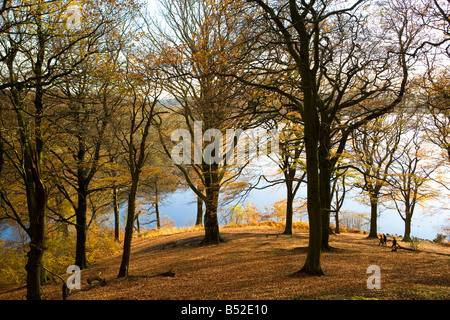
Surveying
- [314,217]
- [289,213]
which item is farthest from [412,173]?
[314,217]

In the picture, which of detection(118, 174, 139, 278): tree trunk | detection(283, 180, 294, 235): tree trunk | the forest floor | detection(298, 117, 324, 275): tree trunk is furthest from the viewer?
detection(283, 180, 294, 235): tree trunk

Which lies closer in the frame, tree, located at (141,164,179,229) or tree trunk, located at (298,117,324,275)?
tree trunk, located at (298,117,324,275)

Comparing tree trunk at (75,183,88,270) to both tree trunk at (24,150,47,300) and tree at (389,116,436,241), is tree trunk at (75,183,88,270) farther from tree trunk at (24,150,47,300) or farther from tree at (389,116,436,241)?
tree at (389,116,436,241)

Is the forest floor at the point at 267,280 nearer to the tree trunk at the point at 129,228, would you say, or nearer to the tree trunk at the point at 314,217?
the tree trunk at the point at 314,217

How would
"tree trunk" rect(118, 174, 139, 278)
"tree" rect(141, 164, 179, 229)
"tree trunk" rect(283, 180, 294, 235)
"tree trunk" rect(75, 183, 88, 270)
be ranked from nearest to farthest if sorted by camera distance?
"tree trunk" rect(118, 174, 139, 278), "tree trunk" rect(75, 183, 88, 270), "tree trunk" rect(283, 180, 294, 235), "tree" rect(141, 164, 179, 229)

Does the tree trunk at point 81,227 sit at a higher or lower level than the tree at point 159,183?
lower

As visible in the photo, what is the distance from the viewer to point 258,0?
6.21 m

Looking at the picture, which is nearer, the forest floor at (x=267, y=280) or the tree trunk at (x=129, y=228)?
the forest floor at (x=267, y=280)

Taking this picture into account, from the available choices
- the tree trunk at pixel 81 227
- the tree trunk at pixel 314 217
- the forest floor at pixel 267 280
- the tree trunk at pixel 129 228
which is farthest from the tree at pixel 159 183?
the tree trunk at pixel 314 217

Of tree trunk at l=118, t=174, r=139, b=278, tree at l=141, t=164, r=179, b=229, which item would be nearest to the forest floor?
tree trunk at l=118, t=174, r=139, b=278

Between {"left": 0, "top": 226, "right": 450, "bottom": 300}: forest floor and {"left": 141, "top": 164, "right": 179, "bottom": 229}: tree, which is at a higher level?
{"left": 141, "top": 164, "right": 179, "bottom": 229}: tree

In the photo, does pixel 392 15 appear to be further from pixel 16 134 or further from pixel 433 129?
pixel 16 134
